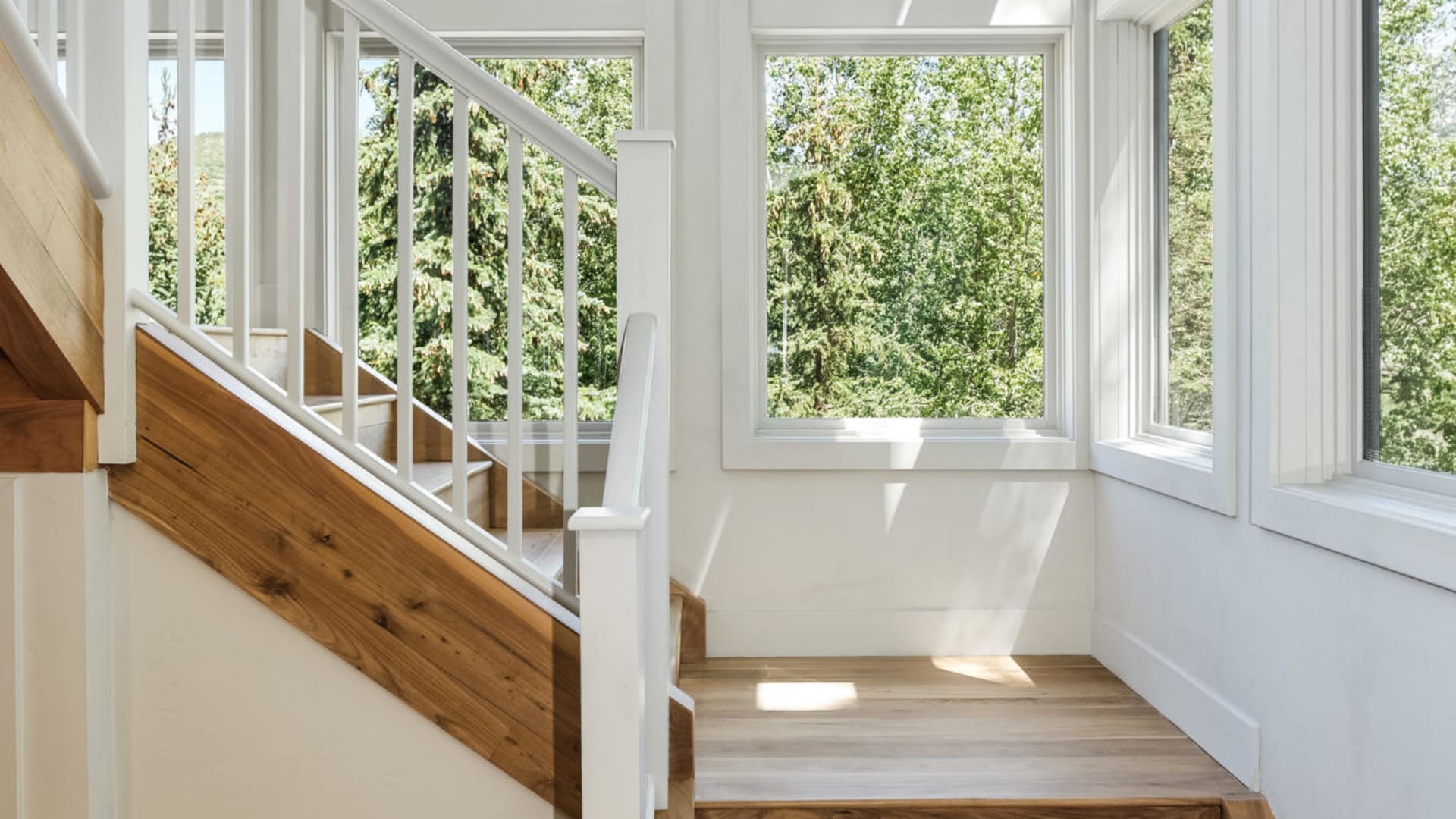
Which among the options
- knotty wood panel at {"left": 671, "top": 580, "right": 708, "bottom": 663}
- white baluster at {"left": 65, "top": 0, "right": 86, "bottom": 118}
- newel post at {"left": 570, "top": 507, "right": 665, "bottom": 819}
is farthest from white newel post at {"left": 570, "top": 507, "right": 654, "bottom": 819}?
knotty wood panel at {"left": 671, "top": 580, "right": 708, "bottom": 663}

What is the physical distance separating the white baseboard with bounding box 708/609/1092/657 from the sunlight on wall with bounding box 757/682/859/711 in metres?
0.26

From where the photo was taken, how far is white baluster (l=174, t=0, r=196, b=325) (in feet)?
5.49

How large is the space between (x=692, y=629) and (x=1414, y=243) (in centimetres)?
199

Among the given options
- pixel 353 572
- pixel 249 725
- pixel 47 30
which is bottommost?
pixel 249 725

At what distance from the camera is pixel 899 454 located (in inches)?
117

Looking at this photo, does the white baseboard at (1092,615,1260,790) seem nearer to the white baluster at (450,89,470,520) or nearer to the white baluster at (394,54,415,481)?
the white baluster at (450,89,470,520)

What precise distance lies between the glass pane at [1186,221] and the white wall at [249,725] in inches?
74.5

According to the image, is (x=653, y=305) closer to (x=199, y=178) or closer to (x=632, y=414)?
(x=632, y=414)

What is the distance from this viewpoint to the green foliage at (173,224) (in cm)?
291

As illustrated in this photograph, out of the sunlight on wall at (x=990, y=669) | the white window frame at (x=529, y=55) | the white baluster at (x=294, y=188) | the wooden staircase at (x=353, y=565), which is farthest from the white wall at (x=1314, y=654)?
the white baluster at (x=294, y=188)

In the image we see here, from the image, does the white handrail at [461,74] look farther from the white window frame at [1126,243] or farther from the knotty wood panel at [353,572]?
the white window frame at [1126,243]

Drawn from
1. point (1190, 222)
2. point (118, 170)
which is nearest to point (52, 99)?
point (118, 170)

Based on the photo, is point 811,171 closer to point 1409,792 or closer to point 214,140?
point 214,140

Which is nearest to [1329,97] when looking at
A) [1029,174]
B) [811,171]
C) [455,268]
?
[1029,174]
